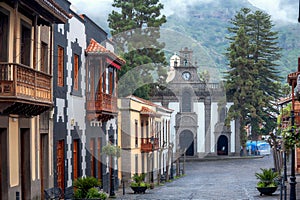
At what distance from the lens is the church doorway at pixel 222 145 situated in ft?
232

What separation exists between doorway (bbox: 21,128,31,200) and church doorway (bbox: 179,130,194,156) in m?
53.0

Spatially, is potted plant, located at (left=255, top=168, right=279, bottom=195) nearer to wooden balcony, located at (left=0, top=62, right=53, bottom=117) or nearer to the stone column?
wooden balcony, located at (left=0, top=62, right=53, bottom=117)

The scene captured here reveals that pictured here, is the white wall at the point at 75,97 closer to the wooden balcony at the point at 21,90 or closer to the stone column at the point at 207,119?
the wooden balcony at the point at 21,90

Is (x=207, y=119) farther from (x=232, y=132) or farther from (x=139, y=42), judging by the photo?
(x=139, y=42)

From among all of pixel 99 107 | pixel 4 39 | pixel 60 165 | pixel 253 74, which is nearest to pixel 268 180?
pixel 99 107

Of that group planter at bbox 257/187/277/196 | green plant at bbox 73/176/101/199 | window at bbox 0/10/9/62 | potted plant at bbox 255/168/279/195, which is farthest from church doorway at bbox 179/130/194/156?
window at bbox 0/10/9/62

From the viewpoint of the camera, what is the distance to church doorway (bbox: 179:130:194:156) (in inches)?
2776

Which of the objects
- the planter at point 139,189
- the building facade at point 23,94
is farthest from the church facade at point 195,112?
the building facade at point 23,94

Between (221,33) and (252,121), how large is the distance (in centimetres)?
9256

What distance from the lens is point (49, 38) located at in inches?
802

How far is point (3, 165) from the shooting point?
15.8 metres

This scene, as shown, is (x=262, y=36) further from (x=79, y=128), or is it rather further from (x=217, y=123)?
(x=79, y=128)

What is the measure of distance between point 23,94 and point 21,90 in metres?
0.15

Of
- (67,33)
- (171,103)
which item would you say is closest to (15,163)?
(67,33)
